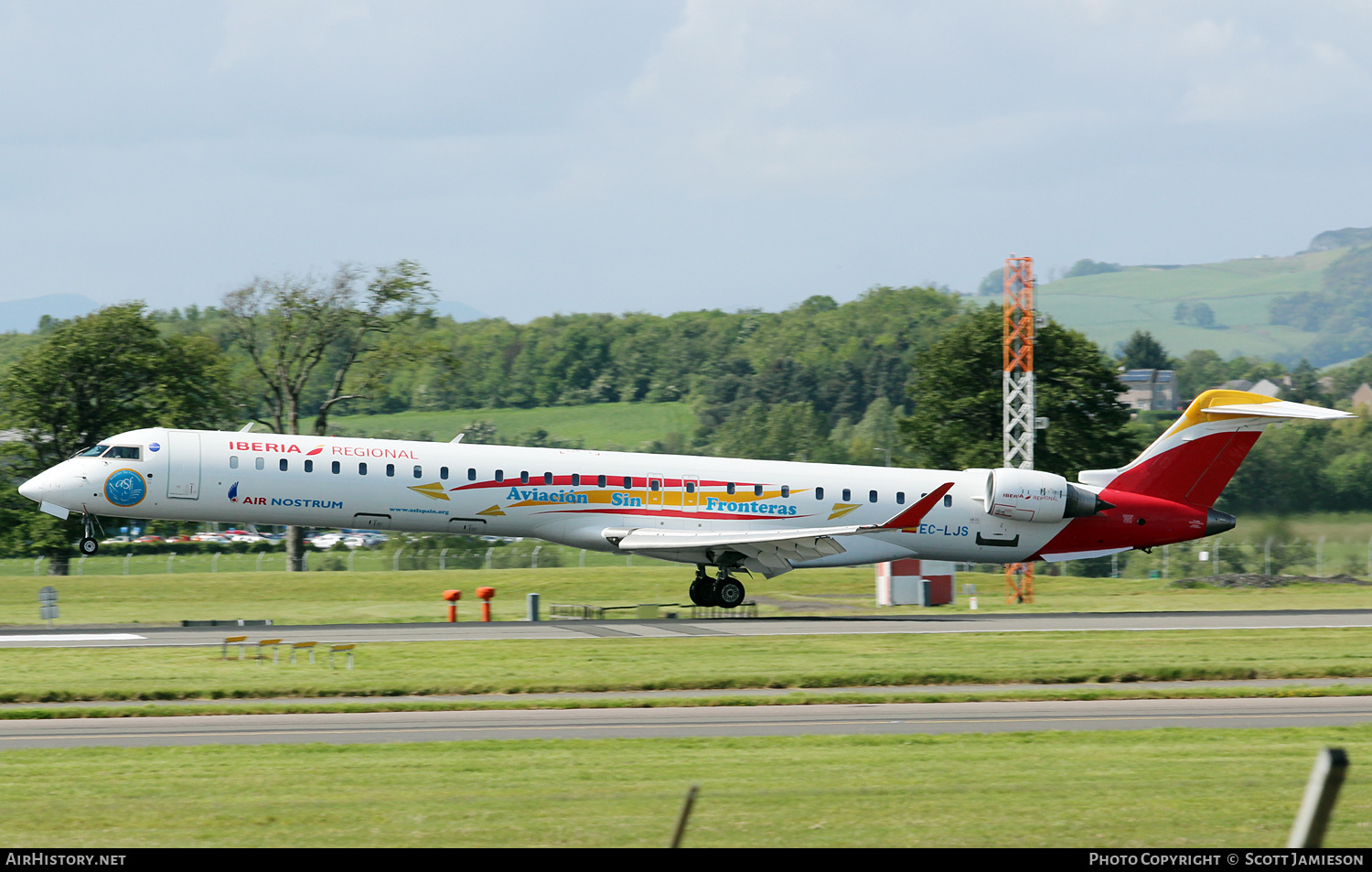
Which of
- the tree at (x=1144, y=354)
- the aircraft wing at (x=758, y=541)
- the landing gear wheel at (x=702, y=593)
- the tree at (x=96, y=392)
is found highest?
the tree at (x=1144, y=354)

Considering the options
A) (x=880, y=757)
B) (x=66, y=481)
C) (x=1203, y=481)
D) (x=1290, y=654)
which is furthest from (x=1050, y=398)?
(x=880, y=757)

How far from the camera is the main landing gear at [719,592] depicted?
33875 mm

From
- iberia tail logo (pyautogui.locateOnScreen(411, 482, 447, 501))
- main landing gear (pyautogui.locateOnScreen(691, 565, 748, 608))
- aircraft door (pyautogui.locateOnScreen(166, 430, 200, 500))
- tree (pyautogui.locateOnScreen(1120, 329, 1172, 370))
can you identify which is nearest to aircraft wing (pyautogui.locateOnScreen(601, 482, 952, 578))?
main landing gear (pyautogui.locateOnScreen(691, 565, 748, 608))

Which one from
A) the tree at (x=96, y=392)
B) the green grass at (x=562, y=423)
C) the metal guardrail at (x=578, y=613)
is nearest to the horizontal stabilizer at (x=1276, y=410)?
the metal guardrail at (x=578, y=613)

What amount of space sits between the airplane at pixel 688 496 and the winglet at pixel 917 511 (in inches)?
2.4

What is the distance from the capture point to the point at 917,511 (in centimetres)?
3288

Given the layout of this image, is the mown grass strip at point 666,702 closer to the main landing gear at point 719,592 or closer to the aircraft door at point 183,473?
the aircraft door at point 183,473

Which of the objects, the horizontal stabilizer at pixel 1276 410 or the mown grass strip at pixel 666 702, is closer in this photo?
the mown grass strip at pixel 666 702

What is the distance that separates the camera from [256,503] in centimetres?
3122

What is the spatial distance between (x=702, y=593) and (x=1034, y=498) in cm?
898

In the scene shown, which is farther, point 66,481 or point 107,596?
point 107,596

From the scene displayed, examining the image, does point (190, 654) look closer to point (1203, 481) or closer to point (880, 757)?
point (880, 757)

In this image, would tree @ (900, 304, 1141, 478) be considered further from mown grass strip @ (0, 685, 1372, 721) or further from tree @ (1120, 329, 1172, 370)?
tree @ (1120, 329, 1172, 370)
